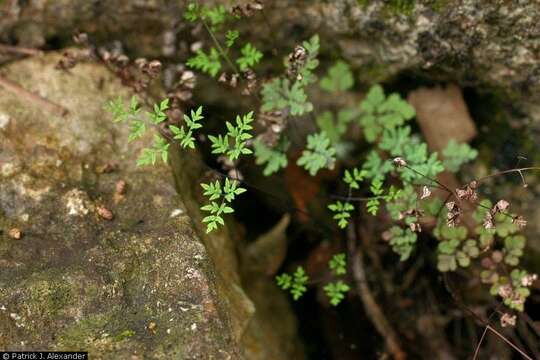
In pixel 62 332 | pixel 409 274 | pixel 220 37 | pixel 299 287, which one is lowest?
pixel 409 274

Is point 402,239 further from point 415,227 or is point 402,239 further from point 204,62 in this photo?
point 204,62

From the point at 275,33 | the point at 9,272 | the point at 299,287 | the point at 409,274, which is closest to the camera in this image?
the point at 9,272

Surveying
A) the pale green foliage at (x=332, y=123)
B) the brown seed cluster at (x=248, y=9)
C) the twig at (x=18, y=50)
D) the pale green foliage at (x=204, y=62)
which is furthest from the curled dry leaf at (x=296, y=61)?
the twig at (x=18, y=50)

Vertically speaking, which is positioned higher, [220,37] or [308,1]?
[308,1]

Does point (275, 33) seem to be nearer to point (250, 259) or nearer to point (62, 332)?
point (250, 259)

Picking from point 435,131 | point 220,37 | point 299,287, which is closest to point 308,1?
point 220,37

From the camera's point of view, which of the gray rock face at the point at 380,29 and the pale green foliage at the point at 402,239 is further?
the pale green foliage at the point at 402,239

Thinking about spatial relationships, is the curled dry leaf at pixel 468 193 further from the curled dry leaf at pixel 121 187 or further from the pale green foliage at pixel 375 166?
the curled dry leaf at pixel 121 187
